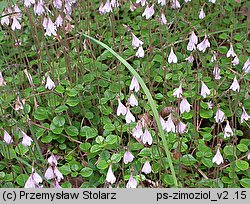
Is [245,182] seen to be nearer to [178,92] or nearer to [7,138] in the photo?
[178,92]

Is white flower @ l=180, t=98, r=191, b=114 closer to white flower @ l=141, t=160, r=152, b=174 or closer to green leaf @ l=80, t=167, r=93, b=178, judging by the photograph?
white flower @ l=141, t=160, r=152, b=174

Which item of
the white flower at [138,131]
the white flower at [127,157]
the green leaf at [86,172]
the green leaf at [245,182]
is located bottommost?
the green leaf at [245,182]

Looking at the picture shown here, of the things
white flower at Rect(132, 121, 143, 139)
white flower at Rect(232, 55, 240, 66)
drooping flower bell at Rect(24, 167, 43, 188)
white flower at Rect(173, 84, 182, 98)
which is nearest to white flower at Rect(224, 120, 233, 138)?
white flower at Rect(173, 84, 182, 98)

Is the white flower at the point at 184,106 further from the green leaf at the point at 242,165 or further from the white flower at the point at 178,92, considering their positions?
the green leaf at the point at 242,165

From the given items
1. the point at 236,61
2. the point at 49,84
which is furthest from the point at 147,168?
the point at 236,61

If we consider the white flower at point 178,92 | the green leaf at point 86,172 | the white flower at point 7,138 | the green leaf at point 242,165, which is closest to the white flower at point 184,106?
the white flower at point 178,92

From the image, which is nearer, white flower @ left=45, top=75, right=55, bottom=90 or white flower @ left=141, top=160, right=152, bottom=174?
white flower @ left=141, top=160, right=152, bottom=174
